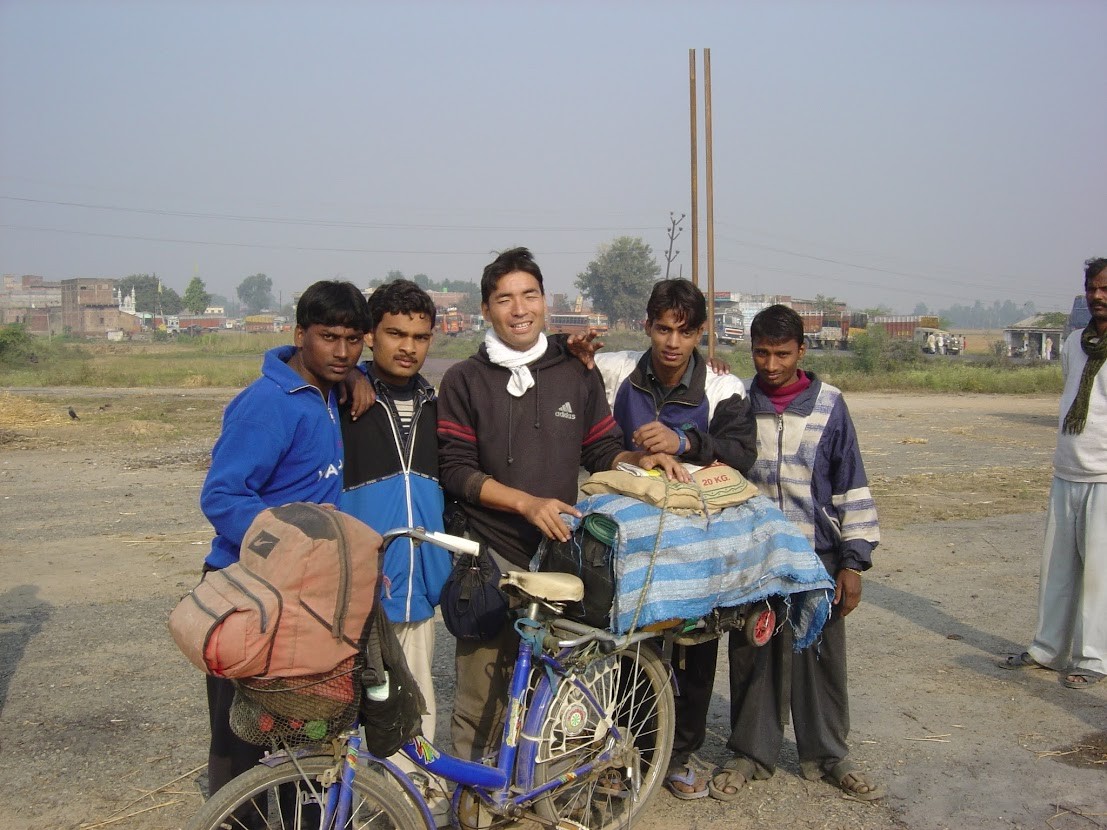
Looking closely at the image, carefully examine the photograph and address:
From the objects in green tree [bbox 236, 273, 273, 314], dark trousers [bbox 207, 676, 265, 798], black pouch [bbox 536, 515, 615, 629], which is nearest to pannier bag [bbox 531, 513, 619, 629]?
black pouch [bbox 536, 515, 615, 629]

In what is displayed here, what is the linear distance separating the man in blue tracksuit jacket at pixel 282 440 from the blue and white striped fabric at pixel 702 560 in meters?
0.89

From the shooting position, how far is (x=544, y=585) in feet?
10.0

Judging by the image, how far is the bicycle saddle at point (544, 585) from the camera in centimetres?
305

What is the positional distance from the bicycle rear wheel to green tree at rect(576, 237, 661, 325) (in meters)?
88.4

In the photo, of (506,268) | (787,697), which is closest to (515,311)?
(506,268)

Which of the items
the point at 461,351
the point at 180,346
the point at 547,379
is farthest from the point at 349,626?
the point at 180,346

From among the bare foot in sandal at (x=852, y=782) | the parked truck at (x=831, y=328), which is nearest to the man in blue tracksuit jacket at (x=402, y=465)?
the bare foot in sandal at (x=852, y=782)

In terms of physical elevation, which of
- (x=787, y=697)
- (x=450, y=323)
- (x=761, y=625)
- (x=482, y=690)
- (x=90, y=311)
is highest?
(x=90, y=311)

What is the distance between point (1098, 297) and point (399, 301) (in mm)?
3953

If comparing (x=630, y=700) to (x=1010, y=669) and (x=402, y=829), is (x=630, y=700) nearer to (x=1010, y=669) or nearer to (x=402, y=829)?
(x=402, y=829)

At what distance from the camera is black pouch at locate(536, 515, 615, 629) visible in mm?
3168

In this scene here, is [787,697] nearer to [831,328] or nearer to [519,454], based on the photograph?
[519,454]

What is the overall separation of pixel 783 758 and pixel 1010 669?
1.98m

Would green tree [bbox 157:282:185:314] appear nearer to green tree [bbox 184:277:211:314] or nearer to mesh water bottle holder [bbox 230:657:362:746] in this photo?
Answer: green tree [bbox 184:277:211:314]
